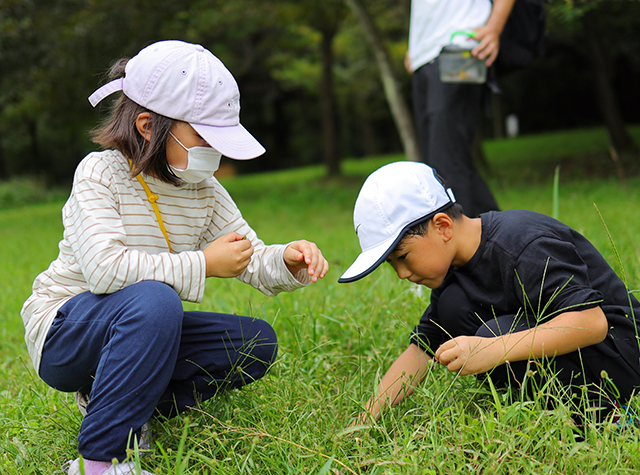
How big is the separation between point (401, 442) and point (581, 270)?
65cm

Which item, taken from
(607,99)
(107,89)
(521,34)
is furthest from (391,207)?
(607,99)

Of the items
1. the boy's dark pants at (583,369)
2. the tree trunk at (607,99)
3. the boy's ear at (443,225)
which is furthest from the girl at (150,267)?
the tree trunk at (607,99)

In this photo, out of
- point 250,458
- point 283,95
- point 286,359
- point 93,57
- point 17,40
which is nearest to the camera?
point 250,458

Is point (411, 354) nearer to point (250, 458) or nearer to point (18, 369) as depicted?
point (250, 458)

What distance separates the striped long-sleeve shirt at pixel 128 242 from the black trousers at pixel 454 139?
4.22 feet

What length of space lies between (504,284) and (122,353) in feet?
3.43

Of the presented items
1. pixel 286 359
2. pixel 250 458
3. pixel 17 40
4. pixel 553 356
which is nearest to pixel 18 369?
pixel 286 359

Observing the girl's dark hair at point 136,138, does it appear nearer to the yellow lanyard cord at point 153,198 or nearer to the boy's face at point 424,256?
the yellow lanyard cord at point 153,198

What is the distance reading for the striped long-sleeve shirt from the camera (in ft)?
5.32

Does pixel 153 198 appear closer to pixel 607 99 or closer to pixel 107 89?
pixel 107 89

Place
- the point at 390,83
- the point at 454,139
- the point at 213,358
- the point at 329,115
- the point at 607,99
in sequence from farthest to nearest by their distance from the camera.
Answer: the point at 329,115
the point at 607,99
the point at 390,83
the point at 454,139
the point at 213,358

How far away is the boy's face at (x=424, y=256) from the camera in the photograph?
67.0 inches

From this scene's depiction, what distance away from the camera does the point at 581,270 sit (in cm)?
159

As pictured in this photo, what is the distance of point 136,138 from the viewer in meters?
1.80
